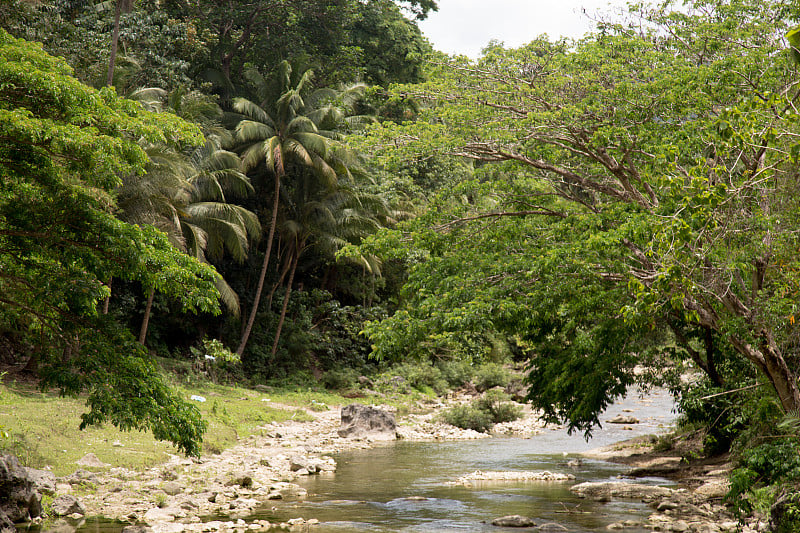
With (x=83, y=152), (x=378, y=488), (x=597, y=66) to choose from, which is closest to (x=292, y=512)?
(x=378, y=488)

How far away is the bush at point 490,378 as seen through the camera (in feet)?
94.8

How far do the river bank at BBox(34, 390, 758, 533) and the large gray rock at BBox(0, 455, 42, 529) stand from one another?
1.56ft

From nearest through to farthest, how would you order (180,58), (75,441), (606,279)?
(606,279)
(75,441)
(180,58)

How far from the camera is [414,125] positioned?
12.4m

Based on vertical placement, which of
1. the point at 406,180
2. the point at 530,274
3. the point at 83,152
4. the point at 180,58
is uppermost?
the point at 180,58

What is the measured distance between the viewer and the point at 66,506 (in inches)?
343

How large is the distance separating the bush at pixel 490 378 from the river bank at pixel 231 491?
40.3ft

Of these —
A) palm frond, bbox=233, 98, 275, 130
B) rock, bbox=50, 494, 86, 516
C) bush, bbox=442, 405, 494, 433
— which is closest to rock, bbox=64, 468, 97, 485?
rock, bbox=50, 494, 86, 516

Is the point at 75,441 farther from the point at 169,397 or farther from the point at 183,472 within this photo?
the point at 169,397

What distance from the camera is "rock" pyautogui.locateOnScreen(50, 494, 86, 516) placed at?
8609 mm

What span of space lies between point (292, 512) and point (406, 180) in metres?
6.14

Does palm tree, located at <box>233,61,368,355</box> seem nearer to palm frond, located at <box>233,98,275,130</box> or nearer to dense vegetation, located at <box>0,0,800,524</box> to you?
palm frond, located at <box>233,98,275,130</box>

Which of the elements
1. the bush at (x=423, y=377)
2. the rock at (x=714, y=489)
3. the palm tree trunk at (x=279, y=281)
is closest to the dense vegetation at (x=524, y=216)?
the rock at (x=714, y=489)

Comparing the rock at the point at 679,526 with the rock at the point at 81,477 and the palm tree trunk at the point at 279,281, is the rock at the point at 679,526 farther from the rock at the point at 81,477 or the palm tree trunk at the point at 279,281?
the palm tree trunk at the point at 279,281
